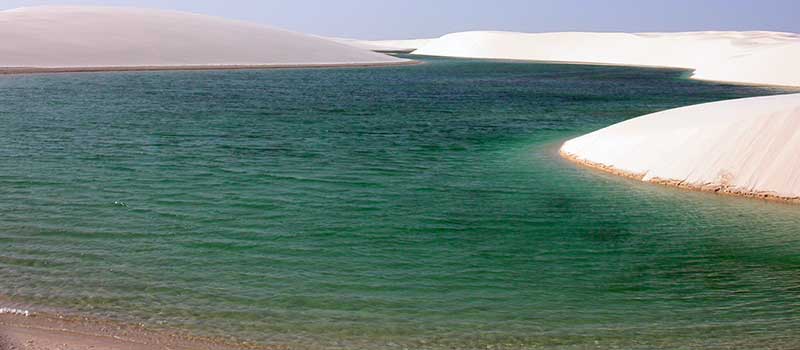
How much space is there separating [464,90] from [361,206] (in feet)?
104

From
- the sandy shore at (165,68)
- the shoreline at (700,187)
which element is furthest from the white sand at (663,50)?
the shoreline at (700,187)

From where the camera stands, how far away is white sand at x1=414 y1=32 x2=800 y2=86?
1913 inches

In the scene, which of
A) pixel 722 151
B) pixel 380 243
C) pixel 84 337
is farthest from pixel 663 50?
pixel 84 337

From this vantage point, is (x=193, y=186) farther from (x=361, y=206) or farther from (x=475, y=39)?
(x=475, y=39)

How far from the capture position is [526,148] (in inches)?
796

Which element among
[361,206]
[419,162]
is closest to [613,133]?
[419,162]

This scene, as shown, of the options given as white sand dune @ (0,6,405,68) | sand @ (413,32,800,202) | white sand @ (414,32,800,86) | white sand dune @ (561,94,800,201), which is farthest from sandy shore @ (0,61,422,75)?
white sand dune @ (561,94,800,201)

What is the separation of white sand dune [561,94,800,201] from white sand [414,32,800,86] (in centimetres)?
3238

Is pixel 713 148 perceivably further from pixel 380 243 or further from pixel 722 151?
pixel 380 243

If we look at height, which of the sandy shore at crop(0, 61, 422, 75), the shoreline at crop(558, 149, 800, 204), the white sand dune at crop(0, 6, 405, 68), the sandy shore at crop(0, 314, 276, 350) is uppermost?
the white sand dune at crop(0, 6, 405, 68)

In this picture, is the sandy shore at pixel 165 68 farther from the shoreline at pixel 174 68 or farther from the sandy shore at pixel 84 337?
the sandy shore at pixel 84 337

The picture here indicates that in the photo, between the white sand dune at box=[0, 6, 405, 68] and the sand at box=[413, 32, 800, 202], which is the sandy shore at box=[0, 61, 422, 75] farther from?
the sand at box=[413, 32, 800, 202]

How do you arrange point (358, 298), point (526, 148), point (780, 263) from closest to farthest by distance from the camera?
point (358, 298) → point (780, 263) → point (526, 148)

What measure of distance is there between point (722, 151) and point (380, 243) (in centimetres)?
785
